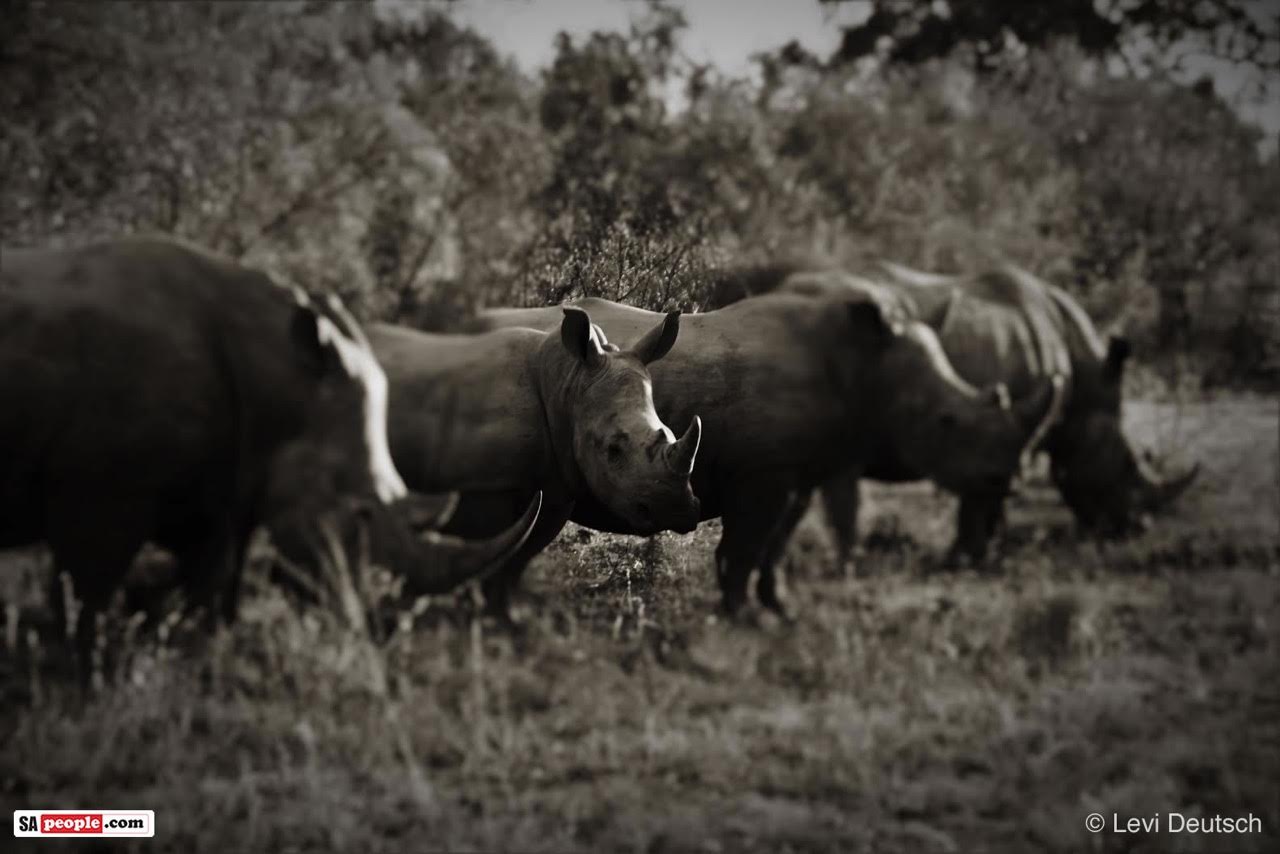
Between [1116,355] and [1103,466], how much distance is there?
0.48 m

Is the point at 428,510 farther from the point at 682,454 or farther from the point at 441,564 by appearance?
the point at 682,454

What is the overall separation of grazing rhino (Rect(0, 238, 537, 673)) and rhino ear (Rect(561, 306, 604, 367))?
3.18 ft

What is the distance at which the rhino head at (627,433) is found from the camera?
0.77 m

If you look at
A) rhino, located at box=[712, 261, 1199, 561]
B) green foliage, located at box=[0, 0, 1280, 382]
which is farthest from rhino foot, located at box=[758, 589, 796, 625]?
green foliage, located at box=[0, 0, 1280, 382]

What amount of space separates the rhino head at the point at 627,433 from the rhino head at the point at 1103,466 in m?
4.06

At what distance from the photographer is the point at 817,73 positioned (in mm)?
3623

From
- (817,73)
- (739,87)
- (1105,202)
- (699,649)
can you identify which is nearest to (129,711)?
(699,649)

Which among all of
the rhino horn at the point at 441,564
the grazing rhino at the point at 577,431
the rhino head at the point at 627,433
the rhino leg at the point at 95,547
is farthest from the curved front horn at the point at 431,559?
the rhino head at the point at 627,433

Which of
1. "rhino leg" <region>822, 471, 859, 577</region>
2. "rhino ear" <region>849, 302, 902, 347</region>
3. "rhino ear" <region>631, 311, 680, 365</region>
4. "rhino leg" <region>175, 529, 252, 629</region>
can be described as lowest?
"rhino leg" <region>822, 471, 859, 577</region>

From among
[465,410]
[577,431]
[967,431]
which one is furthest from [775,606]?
[577,431]

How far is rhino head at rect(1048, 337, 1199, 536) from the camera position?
463 cm

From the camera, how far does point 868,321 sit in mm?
1412

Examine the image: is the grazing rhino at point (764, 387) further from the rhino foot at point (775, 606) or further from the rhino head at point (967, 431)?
the rhino foot at point (775, 606)

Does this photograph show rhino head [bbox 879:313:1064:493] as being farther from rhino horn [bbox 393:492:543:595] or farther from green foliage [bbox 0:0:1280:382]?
rhino horn [bbox 393:492:543:595]
